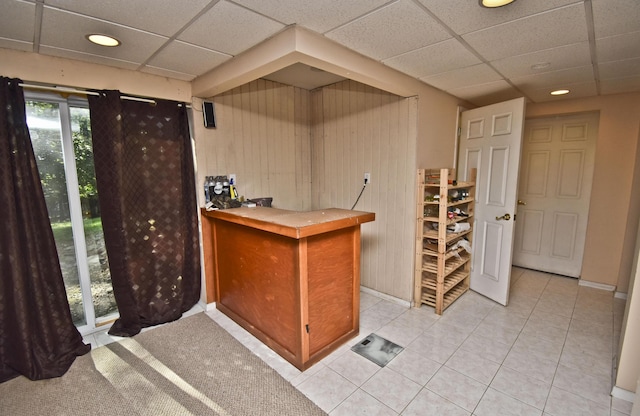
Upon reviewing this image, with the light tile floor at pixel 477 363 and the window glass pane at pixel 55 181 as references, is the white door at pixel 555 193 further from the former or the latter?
the window glass pane at pixel 55 181

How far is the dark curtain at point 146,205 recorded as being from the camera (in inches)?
92.5

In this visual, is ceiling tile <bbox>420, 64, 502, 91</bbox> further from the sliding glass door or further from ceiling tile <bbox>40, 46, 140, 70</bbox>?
the sliding glass door

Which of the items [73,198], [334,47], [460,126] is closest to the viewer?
[334,47]

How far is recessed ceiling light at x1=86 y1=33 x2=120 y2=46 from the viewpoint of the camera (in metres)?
1.79

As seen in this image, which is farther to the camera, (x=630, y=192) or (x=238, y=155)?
(x=630, y=192)

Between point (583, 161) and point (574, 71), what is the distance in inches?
70.4

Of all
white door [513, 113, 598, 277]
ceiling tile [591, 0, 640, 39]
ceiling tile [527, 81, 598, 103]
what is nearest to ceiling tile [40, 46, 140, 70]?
ceiling tile [591, 0, 640, 39]

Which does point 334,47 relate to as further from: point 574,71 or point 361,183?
point 574,71

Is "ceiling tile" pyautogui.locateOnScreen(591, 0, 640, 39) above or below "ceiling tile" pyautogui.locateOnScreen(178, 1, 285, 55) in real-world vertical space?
below

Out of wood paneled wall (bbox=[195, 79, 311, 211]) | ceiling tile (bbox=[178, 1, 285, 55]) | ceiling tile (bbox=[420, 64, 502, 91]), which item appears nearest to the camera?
ceiling tile (bbox=[178, 1, 285, 55])

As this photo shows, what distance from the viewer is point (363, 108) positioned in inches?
126

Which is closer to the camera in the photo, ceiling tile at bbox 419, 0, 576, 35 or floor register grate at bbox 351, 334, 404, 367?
ceiling tile at bbox 419, 0, 576, 35

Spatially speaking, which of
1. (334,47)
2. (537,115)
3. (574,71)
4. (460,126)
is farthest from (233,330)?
(537,115)

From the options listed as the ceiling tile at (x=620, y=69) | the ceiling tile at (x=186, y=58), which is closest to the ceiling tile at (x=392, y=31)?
the ceiling tile at (x=186, y=58)
